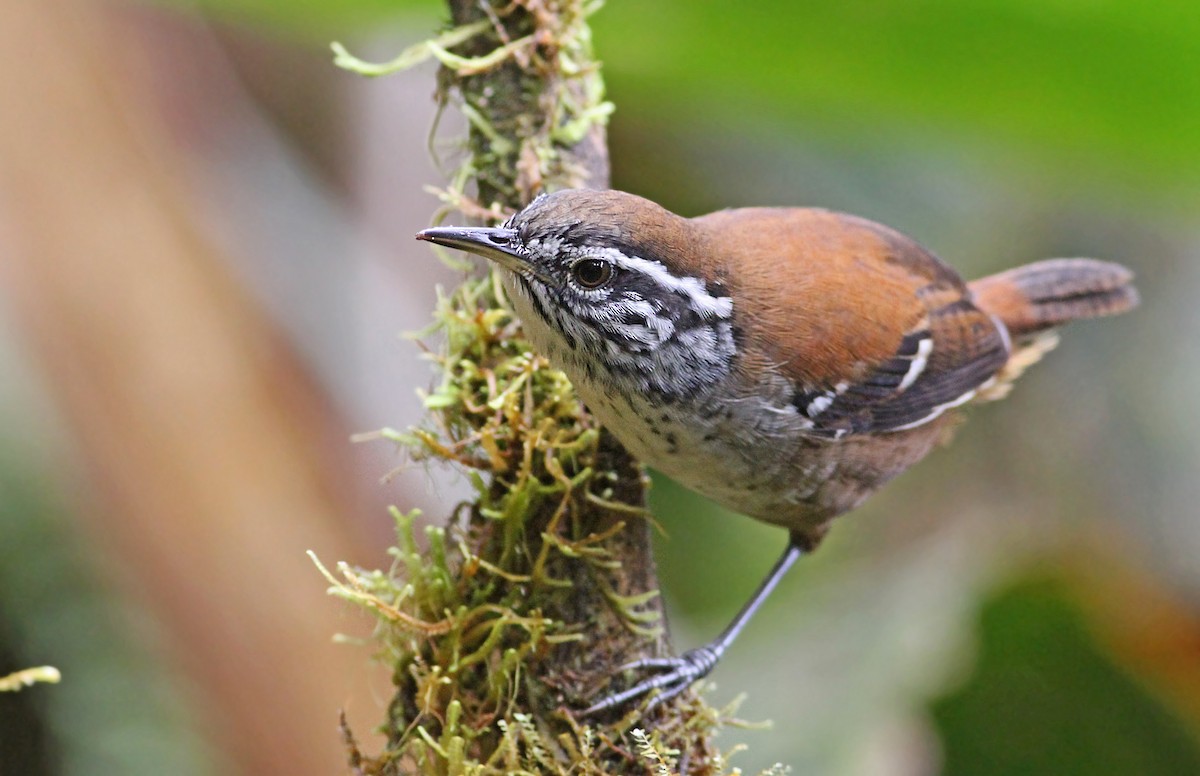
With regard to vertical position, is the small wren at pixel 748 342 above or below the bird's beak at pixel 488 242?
below

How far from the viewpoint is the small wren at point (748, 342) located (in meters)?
2.84

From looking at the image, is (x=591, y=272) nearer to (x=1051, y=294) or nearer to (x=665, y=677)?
(x=665, y=677)

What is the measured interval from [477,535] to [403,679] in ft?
1.22

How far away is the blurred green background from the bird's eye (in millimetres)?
785

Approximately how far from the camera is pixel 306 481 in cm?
541

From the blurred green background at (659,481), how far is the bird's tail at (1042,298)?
0.35 metres

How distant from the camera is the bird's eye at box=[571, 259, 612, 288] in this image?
9.34 ft

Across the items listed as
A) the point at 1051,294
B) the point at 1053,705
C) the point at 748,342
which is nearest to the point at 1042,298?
the point at 1051,294

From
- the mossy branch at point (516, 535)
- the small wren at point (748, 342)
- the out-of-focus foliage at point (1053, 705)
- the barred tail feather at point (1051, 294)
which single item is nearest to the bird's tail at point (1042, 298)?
the barred tail feather at point (1051, 294)

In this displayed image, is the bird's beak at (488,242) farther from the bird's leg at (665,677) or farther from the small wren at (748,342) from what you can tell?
the bird's leg at (665,677)

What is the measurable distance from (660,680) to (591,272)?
966 millimetres

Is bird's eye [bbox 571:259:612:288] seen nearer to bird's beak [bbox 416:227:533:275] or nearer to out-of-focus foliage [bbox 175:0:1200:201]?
bird's beak [bbox 416:227:533:275]

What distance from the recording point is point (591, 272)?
287 centimetres

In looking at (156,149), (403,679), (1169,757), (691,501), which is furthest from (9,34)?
(1169,757)
